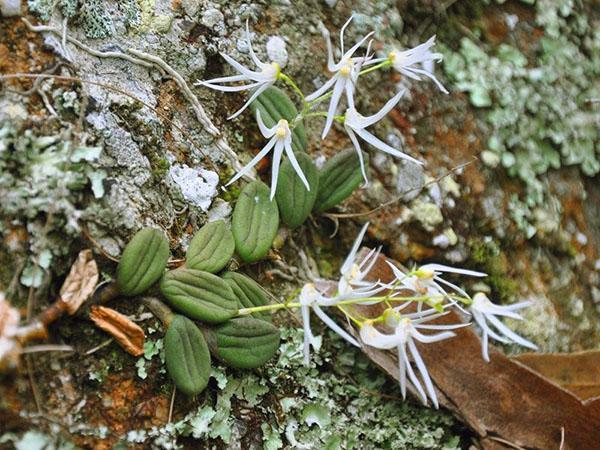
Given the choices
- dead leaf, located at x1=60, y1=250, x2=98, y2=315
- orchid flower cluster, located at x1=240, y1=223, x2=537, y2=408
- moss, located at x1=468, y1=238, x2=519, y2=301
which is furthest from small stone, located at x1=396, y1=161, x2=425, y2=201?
dead leaf, located at x1=60, y1=250, x2=98, y2=315

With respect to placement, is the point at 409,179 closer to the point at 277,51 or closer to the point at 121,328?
the point at 277,51

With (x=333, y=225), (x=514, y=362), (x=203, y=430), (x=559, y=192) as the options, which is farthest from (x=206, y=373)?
(x=559, y=192)

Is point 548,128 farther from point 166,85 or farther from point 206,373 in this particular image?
point 206,373

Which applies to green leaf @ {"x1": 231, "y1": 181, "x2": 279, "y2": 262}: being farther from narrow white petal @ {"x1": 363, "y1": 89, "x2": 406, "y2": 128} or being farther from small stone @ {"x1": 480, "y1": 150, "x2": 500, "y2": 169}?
small stone @ {"x1": 480, "y1": 150, "x2": 500, "y2": 169}

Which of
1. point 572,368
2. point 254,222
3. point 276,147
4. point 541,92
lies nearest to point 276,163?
point 276,147

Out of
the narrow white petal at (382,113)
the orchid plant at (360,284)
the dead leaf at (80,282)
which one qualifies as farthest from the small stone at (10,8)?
the narrow white petal at (382,113)
